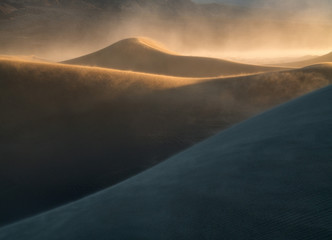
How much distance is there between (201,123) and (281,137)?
551 cm

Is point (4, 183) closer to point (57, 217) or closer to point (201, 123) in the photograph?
point (57, 217)

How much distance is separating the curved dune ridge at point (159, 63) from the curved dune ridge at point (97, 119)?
41.7ft

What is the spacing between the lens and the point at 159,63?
26062 millimetres

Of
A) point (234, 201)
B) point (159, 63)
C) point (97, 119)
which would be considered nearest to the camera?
point (234, 201)

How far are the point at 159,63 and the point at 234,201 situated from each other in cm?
2524

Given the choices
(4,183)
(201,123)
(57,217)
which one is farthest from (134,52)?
(57,217)

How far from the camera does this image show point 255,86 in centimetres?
1106

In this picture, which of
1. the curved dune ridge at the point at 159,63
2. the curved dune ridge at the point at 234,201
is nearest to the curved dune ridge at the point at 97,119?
the curved dune ridge at the point at 234,201

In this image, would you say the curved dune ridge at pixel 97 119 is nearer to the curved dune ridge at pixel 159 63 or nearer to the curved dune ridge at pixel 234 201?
the curved dune ridge at pixel 234 201

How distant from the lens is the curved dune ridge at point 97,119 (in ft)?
19.3

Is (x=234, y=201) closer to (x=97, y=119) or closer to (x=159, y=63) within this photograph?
(x=97, y=119)

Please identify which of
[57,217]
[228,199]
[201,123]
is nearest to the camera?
[228,199]

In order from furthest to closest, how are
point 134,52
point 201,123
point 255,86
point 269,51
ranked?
point 269,51, point 134,52, point 255,86, point 201,123

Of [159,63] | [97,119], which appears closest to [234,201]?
[97,119]
